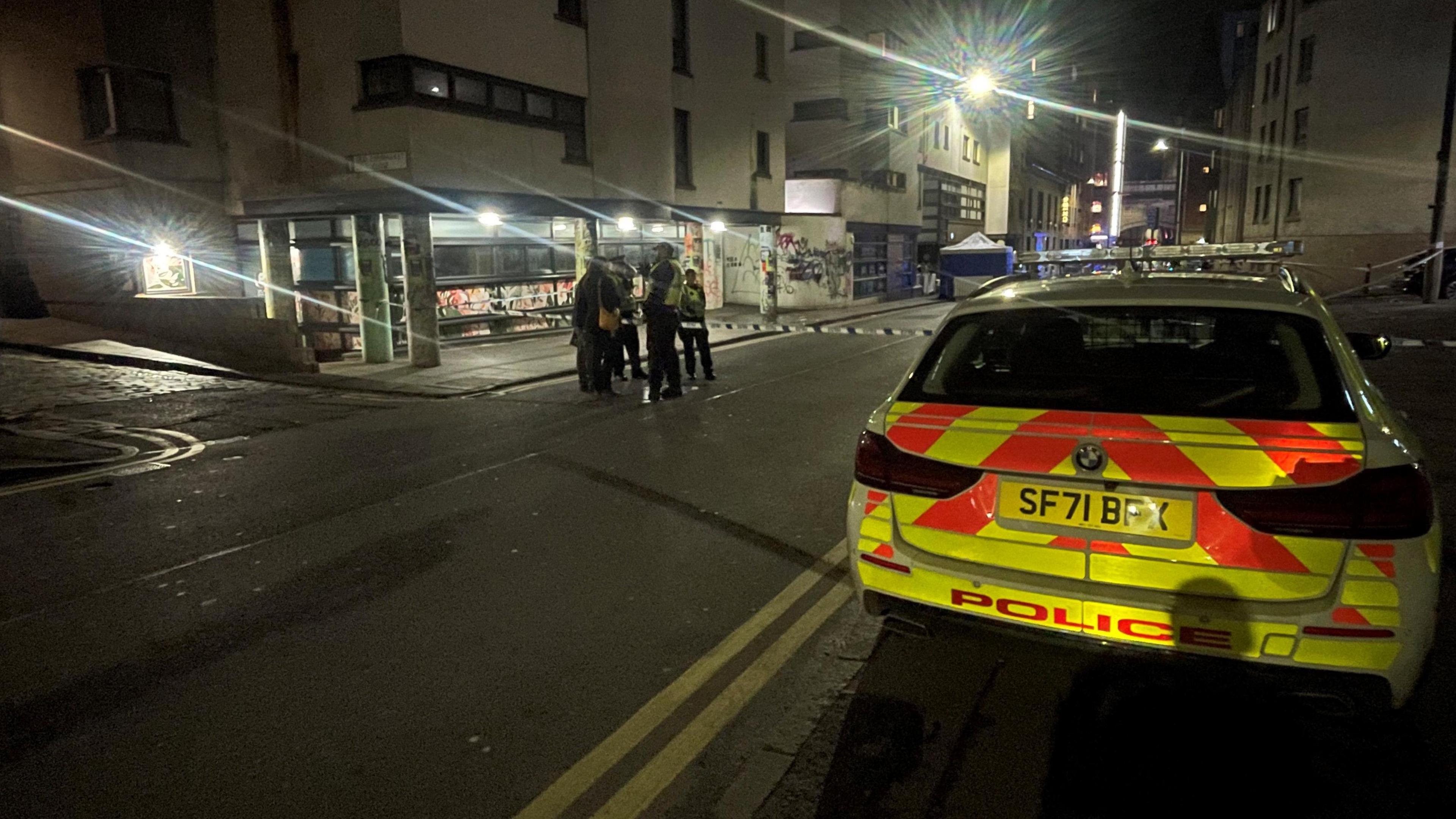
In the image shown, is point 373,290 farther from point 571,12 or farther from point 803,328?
point 803,328

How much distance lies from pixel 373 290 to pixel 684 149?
10.2m

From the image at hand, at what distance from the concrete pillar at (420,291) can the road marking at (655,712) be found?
11123mm

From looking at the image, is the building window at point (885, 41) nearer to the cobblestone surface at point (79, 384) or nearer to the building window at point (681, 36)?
the building window at point (681, 36)

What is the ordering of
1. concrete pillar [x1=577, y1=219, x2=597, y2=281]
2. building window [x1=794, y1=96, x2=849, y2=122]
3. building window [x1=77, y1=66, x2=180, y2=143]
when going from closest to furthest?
building window [x1=77, y1=66, x2=180, y2=143] < concrete pillar [x1=577, y1=219, x2=597, y2=281] < building window [x1=794, y1=96, x2=849, y2=122]

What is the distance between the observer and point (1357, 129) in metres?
32.6

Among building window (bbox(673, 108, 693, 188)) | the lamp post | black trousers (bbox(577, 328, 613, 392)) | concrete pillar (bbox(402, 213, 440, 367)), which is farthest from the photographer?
the lamp post

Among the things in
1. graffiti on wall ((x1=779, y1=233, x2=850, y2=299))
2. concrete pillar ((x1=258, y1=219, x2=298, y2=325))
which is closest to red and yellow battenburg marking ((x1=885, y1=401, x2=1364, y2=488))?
concrete pillar ((x1=258, y1=219, x2=298, y2=325))

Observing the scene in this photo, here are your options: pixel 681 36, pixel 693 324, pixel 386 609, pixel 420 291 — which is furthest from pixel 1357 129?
pixel 386 609

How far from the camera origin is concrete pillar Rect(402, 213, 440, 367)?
1453 cm

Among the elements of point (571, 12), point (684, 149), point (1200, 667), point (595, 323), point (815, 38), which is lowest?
point (1200, 667)

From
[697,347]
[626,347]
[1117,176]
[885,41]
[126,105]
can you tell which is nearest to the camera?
[626,347]

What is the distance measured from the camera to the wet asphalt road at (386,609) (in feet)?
10.6

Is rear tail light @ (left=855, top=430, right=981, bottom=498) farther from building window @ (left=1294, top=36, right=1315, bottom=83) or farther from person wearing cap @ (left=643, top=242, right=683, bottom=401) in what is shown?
building window @ (left=1294, top=36, right=1315, bottom=83)

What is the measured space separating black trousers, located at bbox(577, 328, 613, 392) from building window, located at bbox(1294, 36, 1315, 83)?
3425 cm
